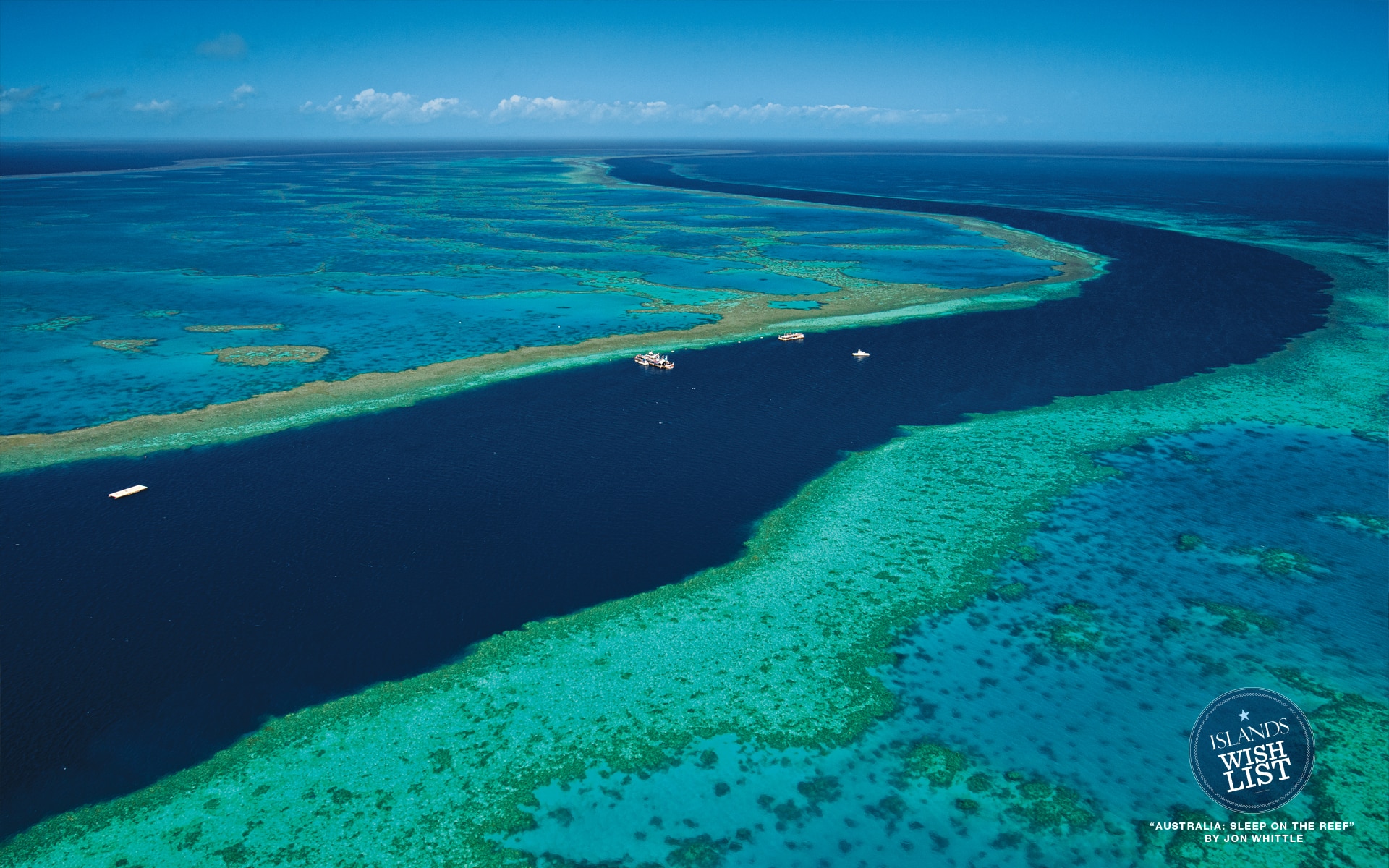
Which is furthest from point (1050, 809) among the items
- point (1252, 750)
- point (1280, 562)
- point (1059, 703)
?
point (1280, 562)

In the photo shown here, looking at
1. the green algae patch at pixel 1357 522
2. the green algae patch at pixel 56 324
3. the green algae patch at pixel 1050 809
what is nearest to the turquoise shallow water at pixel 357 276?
the green algae patch at pixel 56 324

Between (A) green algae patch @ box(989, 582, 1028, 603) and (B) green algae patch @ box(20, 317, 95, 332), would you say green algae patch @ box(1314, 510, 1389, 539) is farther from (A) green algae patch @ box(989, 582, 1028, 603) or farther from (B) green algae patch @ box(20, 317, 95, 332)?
(B) green algae patch @ box(20, 317, 95, 332)

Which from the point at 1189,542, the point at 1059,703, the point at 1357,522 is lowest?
the point at 1059,703

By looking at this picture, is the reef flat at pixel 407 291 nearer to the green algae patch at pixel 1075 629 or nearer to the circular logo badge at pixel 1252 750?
the green algae patch at pixel 1075 629

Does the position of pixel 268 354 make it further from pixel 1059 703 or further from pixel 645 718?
pixel 1059 703

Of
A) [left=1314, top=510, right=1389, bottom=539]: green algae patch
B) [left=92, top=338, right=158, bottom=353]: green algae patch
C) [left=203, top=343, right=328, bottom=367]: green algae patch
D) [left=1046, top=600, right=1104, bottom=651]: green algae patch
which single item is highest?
[left=92, top=338, right=158, bottom=353]: green algae patch

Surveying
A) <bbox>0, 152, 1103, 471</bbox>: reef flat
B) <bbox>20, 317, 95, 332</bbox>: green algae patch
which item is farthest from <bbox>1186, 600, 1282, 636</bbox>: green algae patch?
<bbox>20, 317, 95, 332</bbox>: green algae patch
